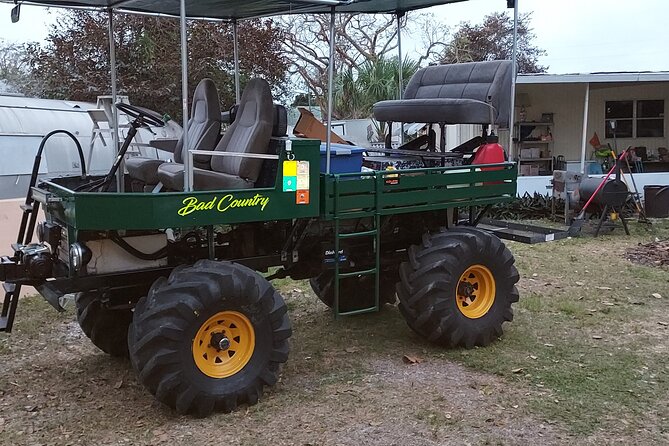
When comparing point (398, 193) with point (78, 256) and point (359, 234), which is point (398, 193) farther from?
point (78, 256)

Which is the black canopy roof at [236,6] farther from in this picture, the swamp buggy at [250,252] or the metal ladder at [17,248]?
the metal ladder at [17,248]

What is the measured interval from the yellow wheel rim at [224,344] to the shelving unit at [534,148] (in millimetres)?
11411

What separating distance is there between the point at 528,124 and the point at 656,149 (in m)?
2.84

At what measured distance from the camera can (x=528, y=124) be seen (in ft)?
49.1

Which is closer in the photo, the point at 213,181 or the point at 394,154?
the point at 213,181

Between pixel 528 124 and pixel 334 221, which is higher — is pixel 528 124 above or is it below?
above

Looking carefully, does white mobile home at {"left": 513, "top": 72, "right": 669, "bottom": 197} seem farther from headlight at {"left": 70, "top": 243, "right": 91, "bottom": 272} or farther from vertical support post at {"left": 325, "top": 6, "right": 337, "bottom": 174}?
headlight at {"left": 70, "top": 243, "right": 91, "bottom": 272}

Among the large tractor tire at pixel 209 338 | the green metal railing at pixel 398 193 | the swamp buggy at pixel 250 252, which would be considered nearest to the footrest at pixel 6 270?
the swamp buggy at pixel 250 252

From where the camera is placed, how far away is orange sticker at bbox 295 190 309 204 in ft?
15.6

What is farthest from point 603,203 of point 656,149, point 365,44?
point 365,44

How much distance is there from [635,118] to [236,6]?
1189 centimetres

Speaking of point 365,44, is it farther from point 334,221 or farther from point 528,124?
point 334,221

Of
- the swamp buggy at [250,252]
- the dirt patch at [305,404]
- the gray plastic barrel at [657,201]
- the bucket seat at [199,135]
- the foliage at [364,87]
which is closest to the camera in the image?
the dirt patch at [305,404]

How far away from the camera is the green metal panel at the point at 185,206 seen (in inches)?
161
